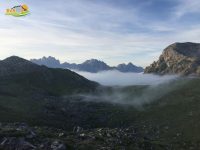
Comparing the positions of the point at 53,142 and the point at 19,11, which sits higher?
the point at 19,11

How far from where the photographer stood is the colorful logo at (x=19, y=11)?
102 metres

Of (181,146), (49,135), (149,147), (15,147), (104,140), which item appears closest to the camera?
(15,147)

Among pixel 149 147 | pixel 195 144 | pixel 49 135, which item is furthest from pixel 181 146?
pixel 49 135

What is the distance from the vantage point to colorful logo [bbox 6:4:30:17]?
102 meters

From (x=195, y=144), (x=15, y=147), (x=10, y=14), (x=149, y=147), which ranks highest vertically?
(x=10, y=14)

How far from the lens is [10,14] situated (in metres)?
102

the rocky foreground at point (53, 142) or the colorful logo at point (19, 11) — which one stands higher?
the colorful logo at point (19, 11)

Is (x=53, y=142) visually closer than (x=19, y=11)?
Yes

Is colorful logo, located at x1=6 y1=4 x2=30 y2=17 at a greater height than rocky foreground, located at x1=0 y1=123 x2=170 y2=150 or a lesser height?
greater

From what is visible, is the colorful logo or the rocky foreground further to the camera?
the colorful logo

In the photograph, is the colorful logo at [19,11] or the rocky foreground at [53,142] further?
the colorful logo at [19,11]

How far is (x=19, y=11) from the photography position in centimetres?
10350

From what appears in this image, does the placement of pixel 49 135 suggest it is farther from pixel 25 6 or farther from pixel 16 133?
pixel 25 6

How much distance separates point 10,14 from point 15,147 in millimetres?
38859
